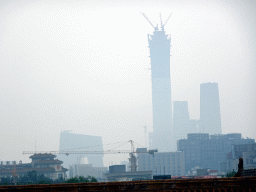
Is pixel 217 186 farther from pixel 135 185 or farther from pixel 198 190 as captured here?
pixel 135 185

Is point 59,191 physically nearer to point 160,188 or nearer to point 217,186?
point 160,188

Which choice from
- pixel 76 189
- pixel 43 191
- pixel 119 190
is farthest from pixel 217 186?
pixel 43 191

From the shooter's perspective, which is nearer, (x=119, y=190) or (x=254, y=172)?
(x=119, y=190)

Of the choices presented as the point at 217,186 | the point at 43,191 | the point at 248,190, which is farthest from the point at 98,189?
the point at 248,190

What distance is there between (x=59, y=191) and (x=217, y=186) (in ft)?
54.9

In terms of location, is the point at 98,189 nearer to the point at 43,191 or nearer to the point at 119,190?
the point at 119,190

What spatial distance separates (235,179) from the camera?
51250 mm

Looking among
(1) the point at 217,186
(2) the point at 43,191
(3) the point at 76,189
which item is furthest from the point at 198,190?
(2) the point at 43,191

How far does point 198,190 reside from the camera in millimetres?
50812

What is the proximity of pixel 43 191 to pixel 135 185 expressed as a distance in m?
9.65

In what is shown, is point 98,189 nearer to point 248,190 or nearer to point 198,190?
point 198,190

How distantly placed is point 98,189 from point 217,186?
12.7 meters

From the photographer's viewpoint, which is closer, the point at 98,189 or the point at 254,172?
the point at 98,189

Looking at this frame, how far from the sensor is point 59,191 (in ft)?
162
